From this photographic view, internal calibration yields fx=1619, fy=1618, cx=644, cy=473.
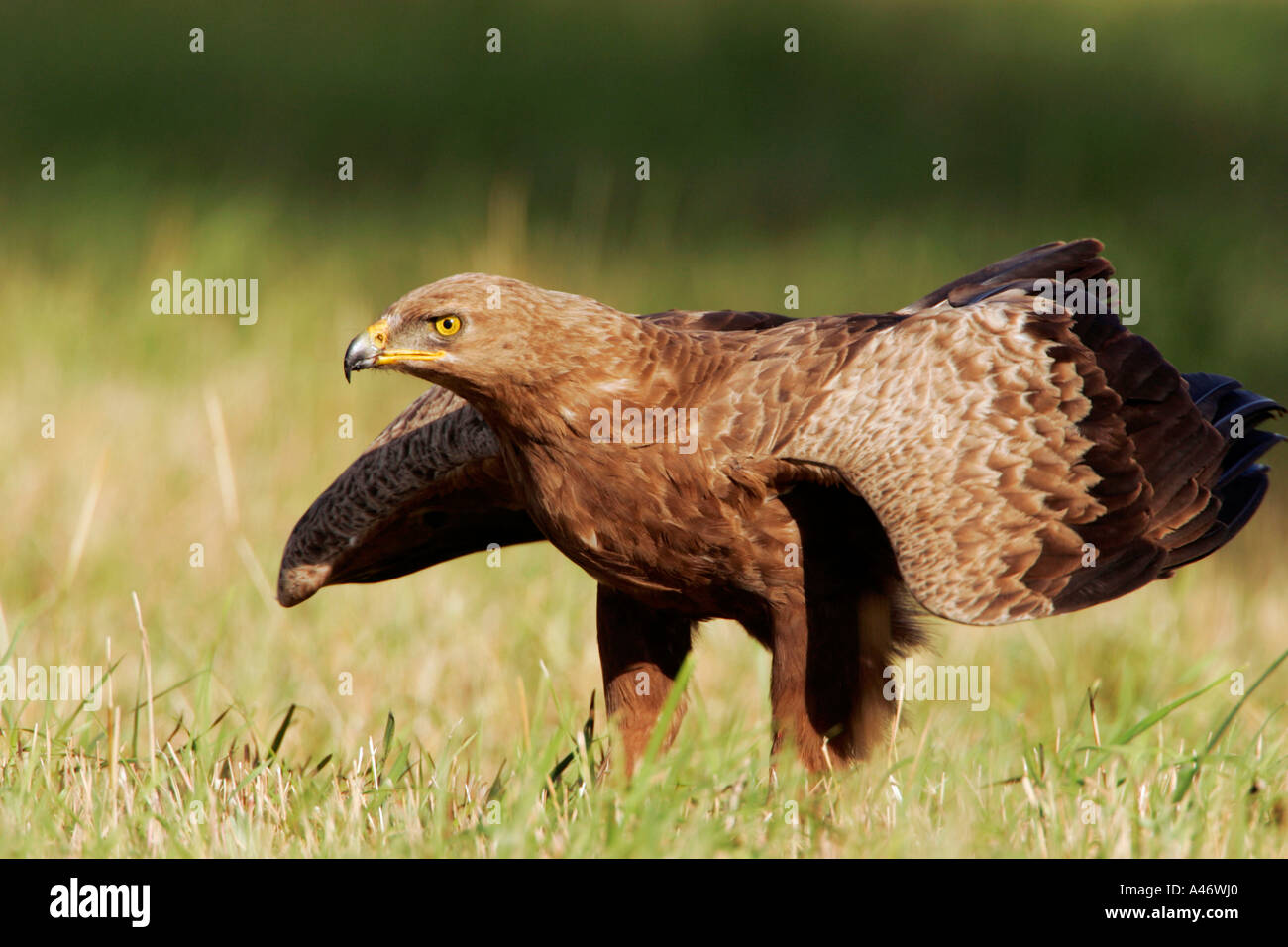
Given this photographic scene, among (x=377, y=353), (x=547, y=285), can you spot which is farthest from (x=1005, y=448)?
(x=547, y=285)

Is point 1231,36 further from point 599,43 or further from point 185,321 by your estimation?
point 185,321

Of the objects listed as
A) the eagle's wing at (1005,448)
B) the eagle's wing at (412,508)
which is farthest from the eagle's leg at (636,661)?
the eagle's wing at (1005,448)

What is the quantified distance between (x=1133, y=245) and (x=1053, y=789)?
7.57 metres

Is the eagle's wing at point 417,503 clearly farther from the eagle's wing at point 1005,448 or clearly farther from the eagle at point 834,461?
the eagle's wing at point 1005,448

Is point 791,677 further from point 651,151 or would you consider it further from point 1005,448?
point 651,151

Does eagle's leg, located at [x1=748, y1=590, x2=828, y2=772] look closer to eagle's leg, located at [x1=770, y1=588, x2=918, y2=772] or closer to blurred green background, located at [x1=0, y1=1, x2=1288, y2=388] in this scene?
eagle's leg, located at [x1=770, y1=588, x2=918, y2=772]

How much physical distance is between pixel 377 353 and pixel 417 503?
81 centimetres

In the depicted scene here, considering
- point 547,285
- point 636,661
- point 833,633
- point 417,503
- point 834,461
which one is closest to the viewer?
point 834,461

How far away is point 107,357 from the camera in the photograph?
8.45 m

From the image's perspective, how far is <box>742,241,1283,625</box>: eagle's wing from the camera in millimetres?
3754

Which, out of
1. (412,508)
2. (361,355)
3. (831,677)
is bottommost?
(831,677)

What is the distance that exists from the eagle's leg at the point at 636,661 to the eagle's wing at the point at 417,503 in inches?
16.8

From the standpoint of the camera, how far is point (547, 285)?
9523mm

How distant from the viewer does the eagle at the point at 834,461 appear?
3.81 metres
